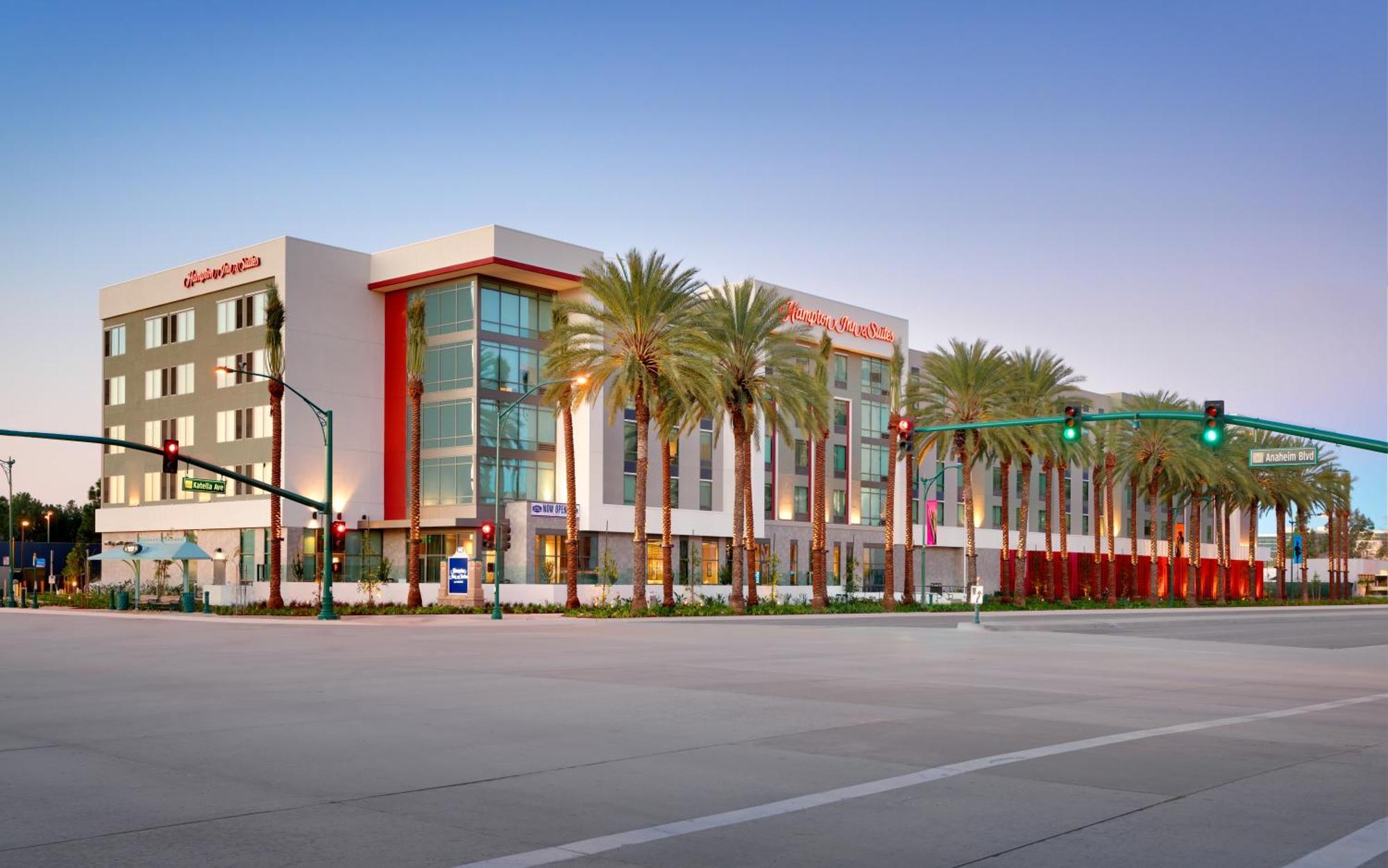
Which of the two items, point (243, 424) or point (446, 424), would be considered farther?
point (243, 424)

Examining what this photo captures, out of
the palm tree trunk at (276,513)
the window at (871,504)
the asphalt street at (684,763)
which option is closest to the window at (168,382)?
the palm tree trunk at (276,513)

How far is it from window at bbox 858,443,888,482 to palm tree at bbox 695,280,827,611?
34642mm

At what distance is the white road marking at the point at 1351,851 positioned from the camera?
24.9 ft

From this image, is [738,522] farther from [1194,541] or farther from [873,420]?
[1194,541]

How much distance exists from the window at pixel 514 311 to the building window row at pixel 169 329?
792 inches

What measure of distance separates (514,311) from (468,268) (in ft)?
13.3

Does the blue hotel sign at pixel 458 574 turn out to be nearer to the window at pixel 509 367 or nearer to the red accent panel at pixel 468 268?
the window at pixel 509 367

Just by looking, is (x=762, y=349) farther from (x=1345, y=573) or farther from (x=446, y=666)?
(x=1345, y=573)

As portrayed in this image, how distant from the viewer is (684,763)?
11195 millimetres

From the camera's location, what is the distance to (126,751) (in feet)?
38.2

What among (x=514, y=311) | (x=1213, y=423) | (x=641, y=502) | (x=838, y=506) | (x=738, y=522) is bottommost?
(x=738, y=522)

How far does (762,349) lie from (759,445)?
14983mm

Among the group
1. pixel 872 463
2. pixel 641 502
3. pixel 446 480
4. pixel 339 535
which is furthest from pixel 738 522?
pixel 872 463

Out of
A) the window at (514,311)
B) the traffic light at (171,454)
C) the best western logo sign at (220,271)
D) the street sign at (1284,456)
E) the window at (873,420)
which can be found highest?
the best western logo sign at (220,271)
